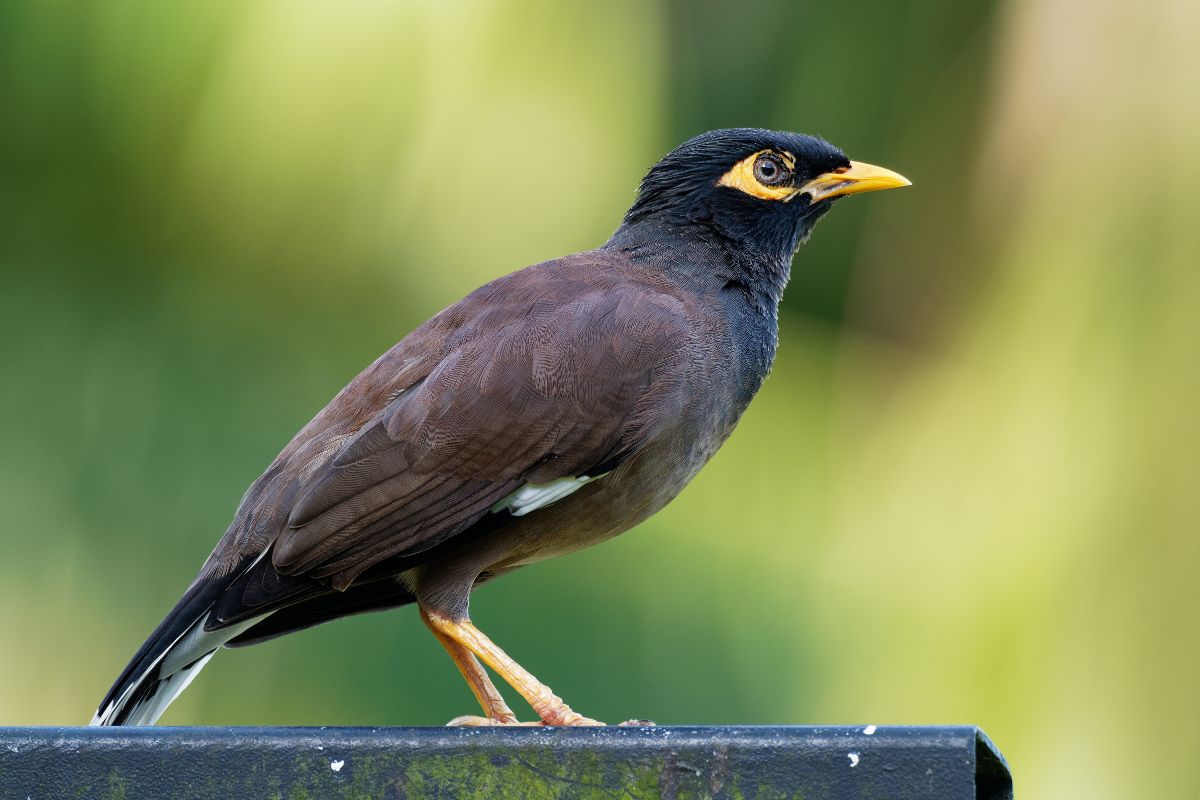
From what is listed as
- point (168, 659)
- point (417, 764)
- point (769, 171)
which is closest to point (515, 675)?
point (168, 659)

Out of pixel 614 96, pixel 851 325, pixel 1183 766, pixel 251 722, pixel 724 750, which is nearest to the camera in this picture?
pixel 724 750

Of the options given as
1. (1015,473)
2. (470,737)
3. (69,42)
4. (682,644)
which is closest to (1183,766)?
(1015,473)

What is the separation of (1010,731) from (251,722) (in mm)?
2494

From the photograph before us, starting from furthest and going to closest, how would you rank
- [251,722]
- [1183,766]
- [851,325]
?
[851,325]
[1183,766]
[251,722]

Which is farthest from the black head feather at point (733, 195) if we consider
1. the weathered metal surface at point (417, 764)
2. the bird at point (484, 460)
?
the weathered metal surface at point (417, 764)

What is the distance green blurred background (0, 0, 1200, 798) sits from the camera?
4684mm

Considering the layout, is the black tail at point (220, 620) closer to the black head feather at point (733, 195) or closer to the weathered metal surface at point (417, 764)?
the weathered metal surface at point (417, 764)

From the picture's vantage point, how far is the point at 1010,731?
192 inches

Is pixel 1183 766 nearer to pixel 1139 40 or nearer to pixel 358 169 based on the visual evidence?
pixel 1139 40

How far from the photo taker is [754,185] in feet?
10.8

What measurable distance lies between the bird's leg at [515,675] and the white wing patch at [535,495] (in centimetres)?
27

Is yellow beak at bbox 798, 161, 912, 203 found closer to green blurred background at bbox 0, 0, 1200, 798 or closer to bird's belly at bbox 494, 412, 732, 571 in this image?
bird's belly at bbox 494, 412, 732, 571

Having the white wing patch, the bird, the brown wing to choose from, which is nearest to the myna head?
the bird

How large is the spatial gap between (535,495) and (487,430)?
5.8 inches
